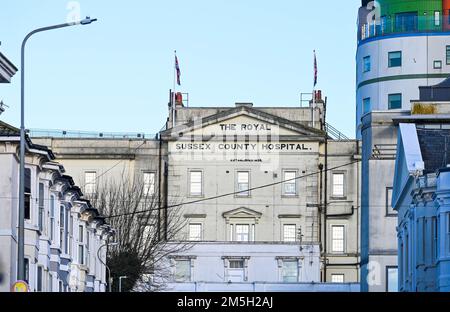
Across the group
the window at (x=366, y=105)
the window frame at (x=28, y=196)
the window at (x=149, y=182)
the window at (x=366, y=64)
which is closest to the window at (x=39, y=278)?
the window frame at (x=28, y=196)

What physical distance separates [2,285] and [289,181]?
258 feet

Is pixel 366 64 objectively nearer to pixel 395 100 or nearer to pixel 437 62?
pixel 395 100

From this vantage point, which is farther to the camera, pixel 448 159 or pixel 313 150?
pixel 313 150

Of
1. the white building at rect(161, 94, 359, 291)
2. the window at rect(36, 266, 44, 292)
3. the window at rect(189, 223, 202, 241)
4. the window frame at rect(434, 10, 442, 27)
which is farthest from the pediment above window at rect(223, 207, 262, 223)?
the window at rect(36, 266, 44, 292)

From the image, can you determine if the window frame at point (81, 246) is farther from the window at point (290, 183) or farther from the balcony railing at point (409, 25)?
the balcony railing at point (409, 25)

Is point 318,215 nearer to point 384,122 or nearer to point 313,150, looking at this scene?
point 313,150

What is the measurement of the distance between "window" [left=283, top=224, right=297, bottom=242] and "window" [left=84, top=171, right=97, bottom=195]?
53.7 ft

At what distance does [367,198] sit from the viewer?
99875 mm

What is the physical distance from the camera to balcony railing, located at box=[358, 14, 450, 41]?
132250 millimetres

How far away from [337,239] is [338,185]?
470cm

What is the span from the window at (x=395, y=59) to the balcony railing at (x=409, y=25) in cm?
211

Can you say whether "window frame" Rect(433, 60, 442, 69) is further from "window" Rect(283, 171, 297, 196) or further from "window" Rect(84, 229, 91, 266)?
"window" Rect(84, 229, 91, 266)
